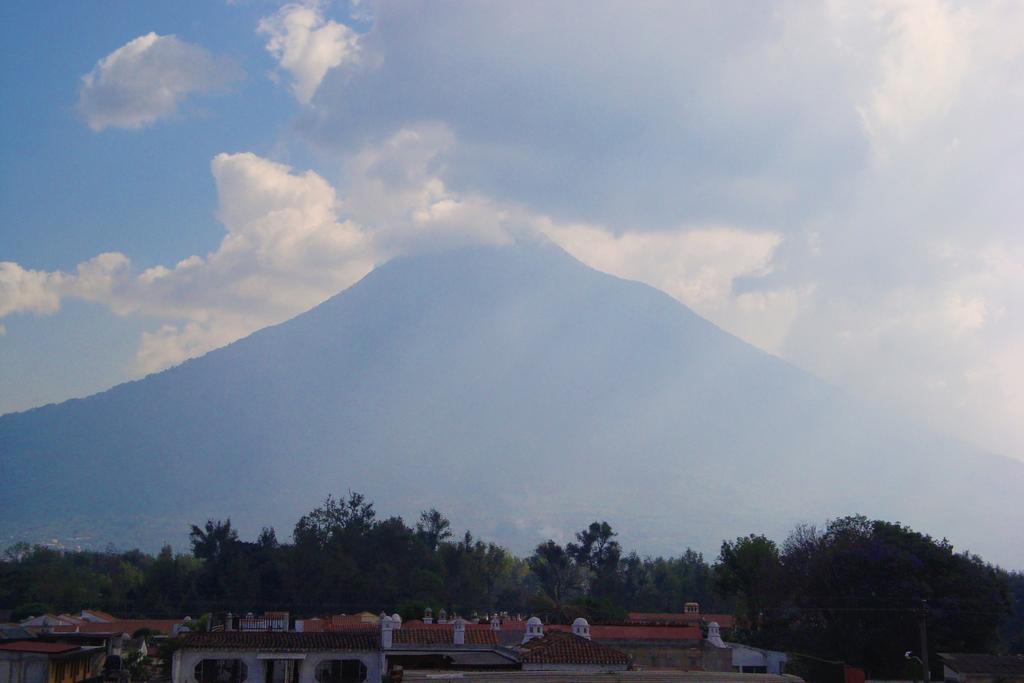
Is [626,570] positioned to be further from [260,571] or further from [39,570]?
[39,570]

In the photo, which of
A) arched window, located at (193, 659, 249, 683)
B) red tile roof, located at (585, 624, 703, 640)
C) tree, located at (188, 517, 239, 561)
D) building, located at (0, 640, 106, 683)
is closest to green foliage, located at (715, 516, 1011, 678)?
red tile roof, located at (585, 624, 703, 640)

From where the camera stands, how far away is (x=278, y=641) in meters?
33.7

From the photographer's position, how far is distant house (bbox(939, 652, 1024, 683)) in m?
38.8

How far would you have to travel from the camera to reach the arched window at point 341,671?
1325 inches

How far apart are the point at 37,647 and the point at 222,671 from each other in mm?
5523

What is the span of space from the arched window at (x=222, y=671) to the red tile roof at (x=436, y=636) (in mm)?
4649

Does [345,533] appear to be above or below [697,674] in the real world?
above

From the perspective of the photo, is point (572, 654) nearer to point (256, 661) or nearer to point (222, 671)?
point (256, 661)

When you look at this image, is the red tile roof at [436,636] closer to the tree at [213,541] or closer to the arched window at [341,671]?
the arched window at [341,671]

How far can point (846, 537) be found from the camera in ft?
183

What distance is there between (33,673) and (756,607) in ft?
133

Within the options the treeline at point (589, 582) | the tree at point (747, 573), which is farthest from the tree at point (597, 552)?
the tree at point (747, 573)

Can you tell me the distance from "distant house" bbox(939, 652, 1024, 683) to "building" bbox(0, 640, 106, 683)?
94.8 ft

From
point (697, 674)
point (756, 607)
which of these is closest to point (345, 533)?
point (756, 607)
